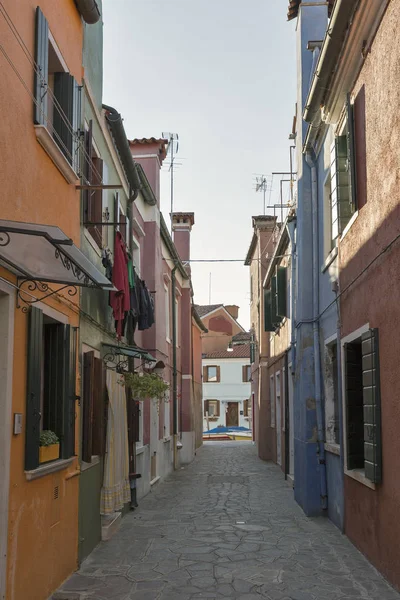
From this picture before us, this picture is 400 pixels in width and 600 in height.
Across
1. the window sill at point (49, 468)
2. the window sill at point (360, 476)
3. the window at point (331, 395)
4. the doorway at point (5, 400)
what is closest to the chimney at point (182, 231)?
the window at point (331, 395)

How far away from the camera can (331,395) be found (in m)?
11.6

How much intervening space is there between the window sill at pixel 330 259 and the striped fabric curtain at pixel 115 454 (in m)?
3.54

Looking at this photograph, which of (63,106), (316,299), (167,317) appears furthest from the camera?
(167,317)

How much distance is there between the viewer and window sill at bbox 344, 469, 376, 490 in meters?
7.91

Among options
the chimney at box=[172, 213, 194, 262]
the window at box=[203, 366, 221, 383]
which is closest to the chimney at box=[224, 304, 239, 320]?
the window at box=[203, 366, 221, 383]

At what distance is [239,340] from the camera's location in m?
56.8

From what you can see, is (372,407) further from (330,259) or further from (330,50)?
(330,50)

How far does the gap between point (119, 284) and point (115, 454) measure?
2439mm

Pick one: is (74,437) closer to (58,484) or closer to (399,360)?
(58,484)

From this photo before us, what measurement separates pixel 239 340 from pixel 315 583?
49475 millimetres

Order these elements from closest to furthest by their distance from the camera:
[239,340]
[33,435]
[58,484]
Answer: [33,435] < [58,484] < [239,340]

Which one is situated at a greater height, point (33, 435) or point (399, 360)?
point (399, 360)

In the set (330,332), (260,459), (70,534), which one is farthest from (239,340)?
(70,534)

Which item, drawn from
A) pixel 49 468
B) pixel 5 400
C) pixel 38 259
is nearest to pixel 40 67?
pixel 38 259
